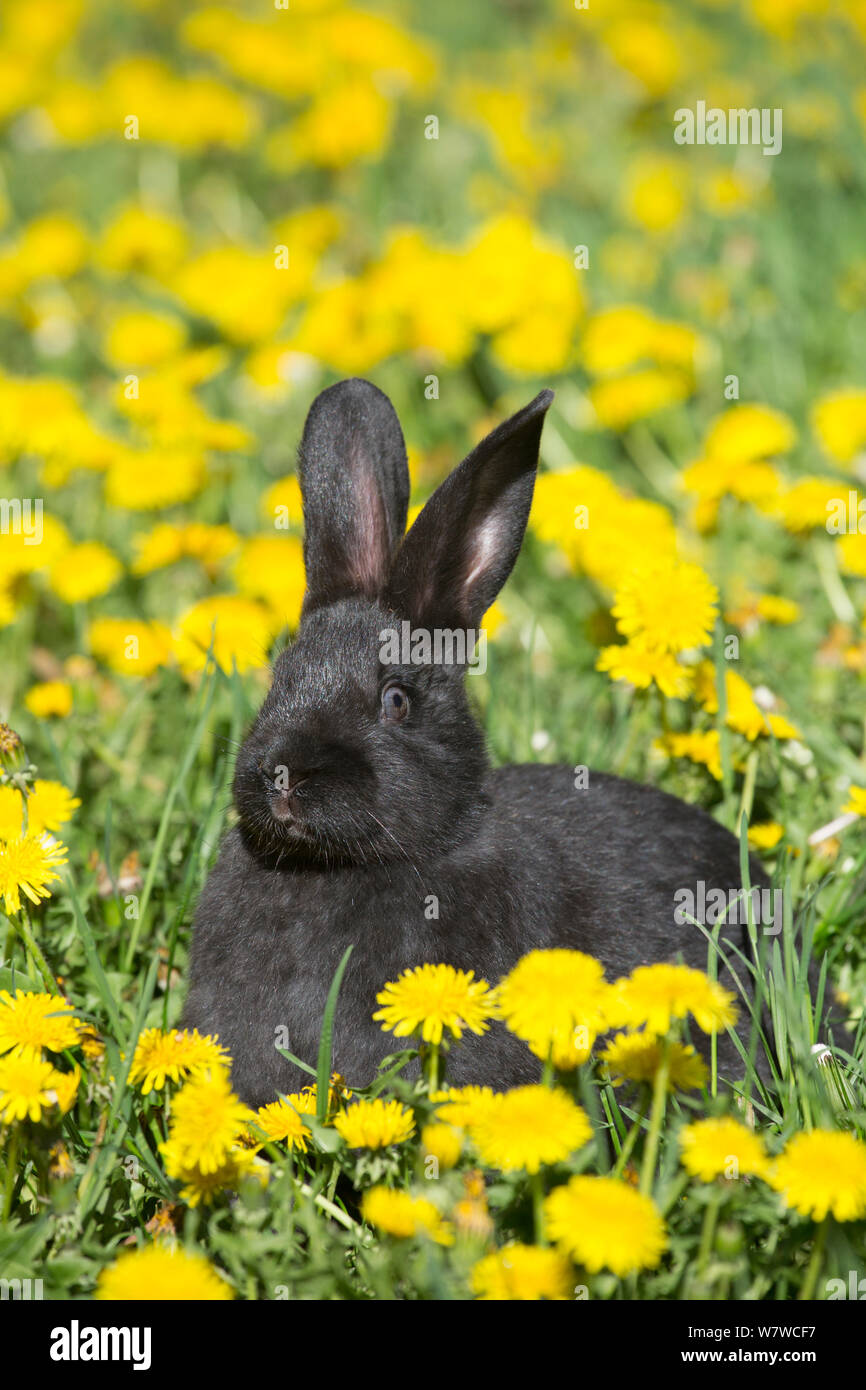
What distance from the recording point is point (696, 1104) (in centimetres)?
266

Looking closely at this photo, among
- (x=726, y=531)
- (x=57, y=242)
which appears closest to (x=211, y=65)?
(x=57, y=242)

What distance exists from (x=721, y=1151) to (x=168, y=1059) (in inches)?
44.5

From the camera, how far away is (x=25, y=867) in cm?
300

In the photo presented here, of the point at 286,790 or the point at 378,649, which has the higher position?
the point at 378,649

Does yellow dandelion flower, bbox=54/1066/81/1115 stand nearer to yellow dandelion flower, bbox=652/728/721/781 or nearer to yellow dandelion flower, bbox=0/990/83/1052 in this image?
yellow dandelion flower, bbox=0/990/83/1052

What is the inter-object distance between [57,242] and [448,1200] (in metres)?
6.10

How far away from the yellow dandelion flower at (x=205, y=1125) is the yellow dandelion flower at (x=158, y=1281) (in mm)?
206

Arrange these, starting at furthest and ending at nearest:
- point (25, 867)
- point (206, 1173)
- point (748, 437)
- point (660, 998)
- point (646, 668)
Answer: point (748, 437) → point (646, 668) → point (25, 867) → point (206, 1173) → point (660, 998)

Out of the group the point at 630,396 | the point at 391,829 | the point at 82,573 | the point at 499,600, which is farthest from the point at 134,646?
the point at 630,396

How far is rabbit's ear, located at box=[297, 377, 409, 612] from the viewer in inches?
153

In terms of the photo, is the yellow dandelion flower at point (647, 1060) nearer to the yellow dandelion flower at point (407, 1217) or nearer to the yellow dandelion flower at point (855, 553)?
the yellow dandelion flower at point (407, 1217)

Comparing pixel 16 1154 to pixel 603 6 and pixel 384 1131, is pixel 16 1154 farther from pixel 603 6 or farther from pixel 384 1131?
pixel 603 6

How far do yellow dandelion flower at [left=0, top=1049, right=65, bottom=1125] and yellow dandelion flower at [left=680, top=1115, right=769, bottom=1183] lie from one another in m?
1.18

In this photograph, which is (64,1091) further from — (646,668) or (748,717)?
(748,717)
